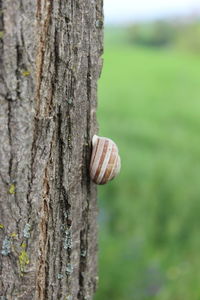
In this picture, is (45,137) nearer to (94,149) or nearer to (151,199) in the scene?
(94,149)

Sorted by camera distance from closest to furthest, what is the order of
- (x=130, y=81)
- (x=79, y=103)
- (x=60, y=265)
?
(x=79, y=103) < (x=60, y=265) < (x=130, y=81)

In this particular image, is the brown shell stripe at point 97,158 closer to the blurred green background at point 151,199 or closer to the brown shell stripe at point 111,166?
the brown shell stripe at point 111,166

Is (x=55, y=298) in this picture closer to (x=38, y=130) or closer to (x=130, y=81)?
(x=38, y=130)

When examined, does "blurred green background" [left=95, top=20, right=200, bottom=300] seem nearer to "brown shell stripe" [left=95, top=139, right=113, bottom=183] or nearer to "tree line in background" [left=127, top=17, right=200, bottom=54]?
"brown shell stripe" [left=95, top=139, right=113, bottom=183]

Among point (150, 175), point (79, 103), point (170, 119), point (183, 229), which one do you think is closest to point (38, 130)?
point (79, 103)

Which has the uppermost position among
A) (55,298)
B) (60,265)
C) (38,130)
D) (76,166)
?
(38,130)

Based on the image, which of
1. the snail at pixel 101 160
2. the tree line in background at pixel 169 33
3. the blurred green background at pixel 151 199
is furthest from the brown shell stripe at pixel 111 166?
the tree line in background at pixel 169 33

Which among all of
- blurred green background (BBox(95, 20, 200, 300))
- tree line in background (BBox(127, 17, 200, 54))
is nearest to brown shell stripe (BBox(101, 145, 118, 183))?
blurred green background (BBox(95, 20, 200, 300))
